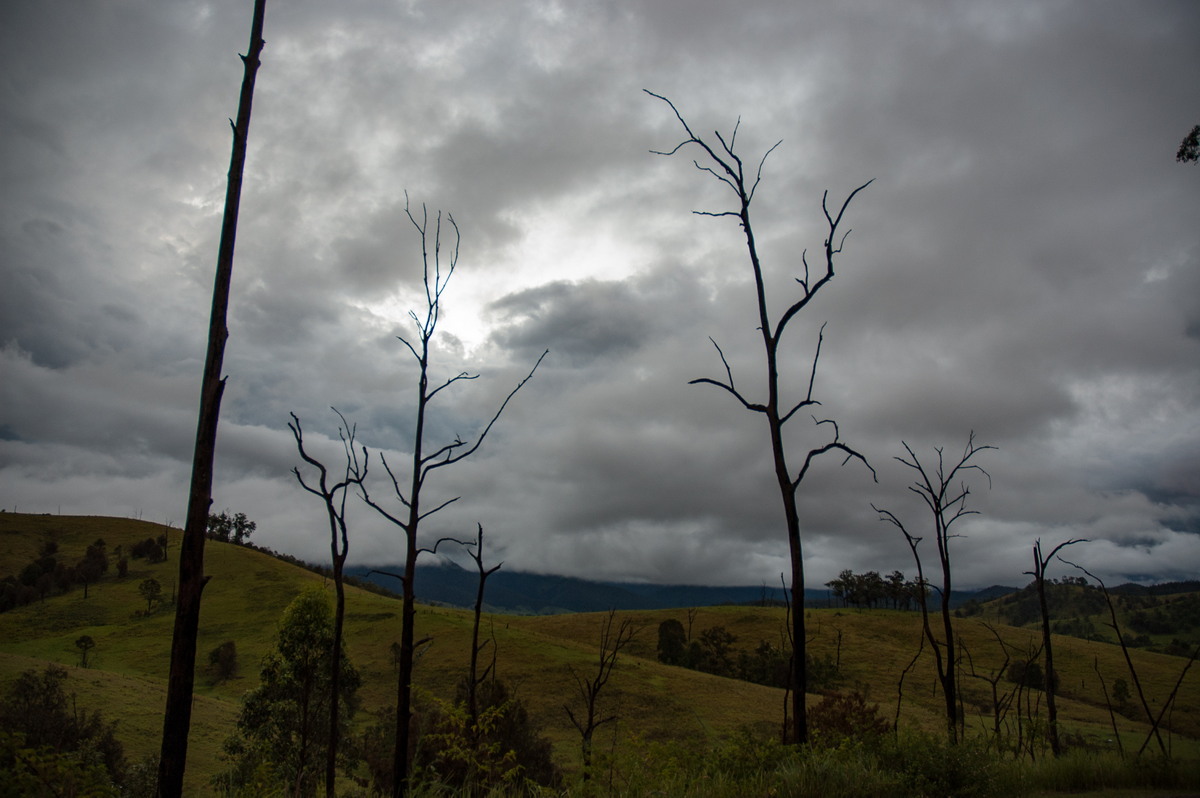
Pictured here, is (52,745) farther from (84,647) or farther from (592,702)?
(84,647)

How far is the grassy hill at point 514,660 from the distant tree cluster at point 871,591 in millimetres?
20156

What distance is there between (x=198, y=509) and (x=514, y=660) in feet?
270

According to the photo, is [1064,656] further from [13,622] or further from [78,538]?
[78,538]

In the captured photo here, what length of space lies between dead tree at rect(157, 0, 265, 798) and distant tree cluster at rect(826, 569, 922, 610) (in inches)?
6978

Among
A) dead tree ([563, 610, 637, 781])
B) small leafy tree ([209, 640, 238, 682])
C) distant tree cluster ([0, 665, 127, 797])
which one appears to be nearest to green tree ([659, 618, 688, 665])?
dead tree ([563, 610, 637, 781])

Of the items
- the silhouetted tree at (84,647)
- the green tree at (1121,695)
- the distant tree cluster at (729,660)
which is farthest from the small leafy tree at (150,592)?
the green tree at (1121,695)

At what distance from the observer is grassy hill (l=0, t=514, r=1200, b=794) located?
5969cm

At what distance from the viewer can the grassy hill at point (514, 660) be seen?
196 ft

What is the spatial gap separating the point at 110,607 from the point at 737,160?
457 feet

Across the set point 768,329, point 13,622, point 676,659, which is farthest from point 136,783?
point 13,622

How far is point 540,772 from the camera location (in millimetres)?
38375

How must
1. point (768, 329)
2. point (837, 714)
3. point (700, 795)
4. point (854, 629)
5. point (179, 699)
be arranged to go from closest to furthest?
1. point (179, 699)
2. point (700, 795)
3. point (768, 329)
4. point (837, 714)
5. point (854, 629)

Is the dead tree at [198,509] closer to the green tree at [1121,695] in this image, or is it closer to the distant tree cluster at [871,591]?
the green tree at [1121,695]

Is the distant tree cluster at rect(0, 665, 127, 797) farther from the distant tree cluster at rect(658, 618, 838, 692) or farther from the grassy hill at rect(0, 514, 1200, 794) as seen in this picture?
the distant tree cluster at rect(658, 618, 838, 692)
